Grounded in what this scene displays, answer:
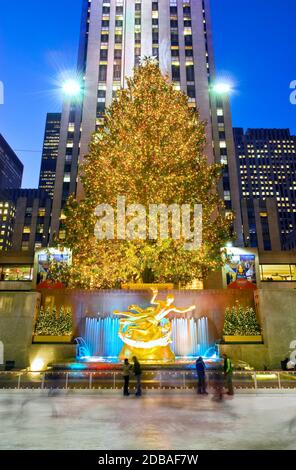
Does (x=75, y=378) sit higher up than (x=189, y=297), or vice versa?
(x=189, y=297)

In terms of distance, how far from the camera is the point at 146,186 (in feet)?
74.9

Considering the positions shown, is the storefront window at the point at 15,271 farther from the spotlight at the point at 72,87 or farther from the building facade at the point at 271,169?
the building facade at the point at 271,169

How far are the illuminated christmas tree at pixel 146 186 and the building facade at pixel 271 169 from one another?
467 ft

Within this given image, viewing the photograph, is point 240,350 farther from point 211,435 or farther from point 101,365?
point 211,435

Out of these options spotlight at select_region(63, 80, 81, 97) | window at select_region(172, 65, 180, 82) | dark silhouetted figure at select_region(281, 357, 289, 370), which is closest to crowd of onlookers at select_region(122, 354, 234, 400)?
dark silhouetted figure at select_region(281, 357, 289, 370)

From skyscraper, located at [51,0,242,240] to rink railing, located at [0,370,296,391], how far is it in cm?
4685

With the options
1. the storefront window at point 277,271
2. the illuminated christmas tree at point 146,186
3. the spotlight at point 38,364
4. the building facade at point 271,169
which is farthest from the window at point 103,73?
the building facade at point 271,169

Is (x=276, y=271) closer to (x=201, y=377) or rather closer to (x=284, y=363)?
(x=284, y=363)

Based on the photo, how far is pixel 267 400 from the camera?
10586 millimetres

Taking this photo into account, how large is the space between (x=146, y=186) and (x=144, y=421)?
17.1 metres

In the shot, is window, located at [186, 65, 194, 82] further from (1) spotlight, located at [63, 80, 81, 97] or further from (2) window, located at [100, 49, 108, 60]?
(1) spotlight, located at [63, 80, 81, 97]

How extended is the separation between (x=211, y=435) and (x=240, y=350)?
1165cm

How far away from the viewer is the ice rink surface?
6051 mm

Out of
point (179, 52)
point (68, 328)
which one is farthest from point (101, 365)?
point (179, 52)
